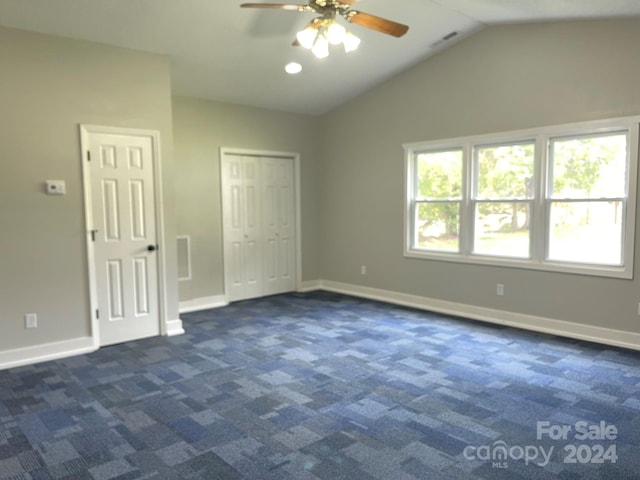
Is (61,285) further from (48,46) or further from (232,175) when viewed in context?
(232,175)

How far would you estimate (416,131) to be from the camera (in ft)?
19.0

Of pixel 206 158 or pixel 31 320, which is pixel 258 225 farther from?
pixel 31 320

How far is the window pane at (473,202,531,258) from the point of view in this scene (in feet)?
16.2

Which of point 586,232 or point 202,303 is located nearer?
point 586,232

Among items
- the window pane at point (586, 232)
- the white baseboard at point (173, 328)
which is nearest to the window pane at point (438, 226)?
the window pane at point (586, 232)

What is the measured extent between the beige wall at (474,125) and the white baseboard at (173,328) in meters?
Result: 2.81

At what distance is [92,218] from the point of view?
429 centimetres

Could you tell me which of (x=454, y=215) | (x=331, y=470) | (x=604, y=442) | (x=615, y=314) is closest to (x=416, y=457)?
(x=331, y=470)

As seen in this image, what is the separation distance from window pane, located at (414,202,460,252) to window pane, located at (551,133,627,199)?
4.03 ft

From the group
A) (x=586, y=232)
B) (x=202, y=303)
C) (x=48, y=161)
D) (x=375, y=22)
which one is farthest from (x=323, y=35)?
(x=202, y=303)

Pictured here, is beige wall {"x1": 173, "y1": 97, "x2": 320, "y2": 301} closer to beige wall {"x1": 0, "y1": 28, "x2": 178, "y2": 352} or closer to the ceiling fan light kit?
beige wall {"x1": 0, "y1": 28, "x2": 178, "y2": 352}

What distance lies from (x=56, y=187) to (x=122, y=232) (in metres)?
0.71

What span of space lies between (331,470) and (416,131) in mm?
4458

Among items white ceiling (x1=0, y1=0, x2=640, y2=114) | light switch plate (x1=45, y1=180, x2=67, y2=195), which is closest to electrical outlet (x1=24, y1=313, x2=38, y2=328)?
light switch plate (x1=45, y1=180, x2=67, y2=195)
